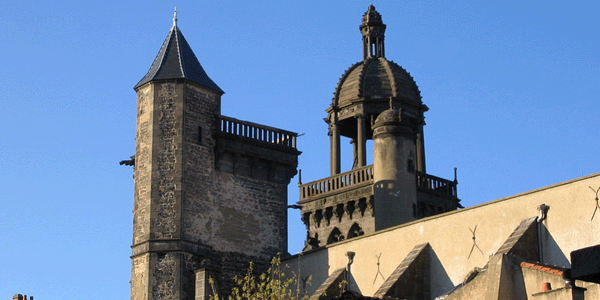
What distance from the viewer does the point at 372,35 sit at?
50188mm

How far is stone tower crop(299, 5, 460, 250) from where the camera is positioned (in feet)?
152

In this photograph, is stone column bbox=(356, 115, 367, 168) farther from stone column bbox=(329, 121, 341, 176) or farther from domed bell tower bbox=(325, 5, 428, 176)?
stone column bbox=(329, 121, 341, 176)

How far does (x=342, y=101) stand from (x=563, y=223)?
19829 mm

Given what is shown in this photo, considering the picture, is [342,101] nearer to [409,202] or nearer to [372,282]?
[409,202]

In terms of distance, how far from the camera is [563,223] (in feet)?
98.5

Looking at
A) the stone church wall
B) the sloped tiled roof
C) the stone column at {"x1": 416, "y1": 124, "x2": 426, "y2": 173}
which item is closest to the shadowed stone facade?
the stone church wall

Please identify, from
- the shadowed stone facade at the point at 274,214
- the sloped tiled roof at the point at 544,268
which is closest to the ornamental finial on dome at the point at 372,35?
the shadowed stone facade at the point at 274,214

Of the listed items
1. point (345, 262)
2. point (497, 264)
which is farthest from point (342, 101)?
point (497, 264)

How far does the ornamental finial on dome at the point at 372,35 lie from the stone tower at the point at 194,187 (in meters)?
9.87

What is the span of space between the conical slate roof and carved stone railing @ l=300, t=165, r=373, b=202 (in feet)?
27.3

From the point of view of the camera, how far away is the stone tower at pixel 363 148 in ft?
152

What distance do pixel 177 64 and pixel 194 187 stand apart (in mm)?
4581

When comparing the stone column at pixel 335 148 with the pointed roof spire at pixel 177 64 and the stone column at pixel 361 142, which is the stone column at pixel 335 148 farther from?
the pointed roof spire at pixel 177 64

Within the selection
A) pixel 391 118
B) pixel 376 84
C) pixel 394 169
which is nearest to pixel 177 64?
pixel 391 118
